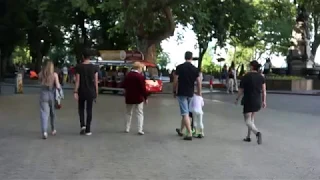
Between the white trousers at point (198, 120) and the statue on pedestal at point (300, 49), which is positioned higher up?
the statue on pedestal at point (300, 49)

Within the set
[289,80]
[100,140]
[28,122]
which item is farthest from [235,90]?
[100,140]

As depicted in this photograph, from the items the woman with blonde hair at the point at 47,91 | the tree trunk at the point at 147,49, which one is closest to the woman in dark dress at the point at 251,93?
the woman with blonde hair at the point at 47,91

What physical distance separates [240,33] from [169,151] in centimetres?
3862

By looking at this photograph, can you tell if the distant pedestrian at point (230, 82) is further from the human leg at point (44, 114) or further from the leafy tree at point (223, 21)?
the human leg at point (44, 114)

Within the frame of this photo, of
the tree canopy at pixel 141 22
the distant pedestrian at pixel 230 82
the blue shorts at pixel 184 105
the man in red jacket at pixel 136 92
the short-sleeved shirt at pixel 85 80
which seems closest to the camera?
the blue shorts at pixel 184 105

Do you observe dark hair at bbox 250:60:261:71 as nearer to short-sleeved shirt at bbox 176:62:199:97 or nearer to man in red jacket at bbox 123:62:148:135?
short-sleeved shirt at bbox 176:62:199:97

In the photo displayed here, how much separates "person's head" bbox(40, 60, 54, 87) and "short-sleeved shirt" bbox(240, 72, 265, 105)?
406cm

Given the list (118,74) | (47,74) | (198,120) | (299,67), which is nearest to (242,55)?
(299,67)

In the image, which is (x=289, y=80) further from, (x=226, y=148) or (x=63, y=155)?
(x=63, y=155)

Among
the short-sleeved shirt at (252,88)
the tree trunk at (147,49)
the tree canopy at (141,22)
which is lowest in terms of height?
the short-sleeved shirt at (252,88)

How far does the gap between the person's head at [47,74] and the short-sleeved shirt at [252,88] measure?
4.06 meters

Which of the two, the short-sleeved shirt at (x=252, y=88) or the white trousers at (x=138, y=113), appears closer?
the short-sleeved shirt at (x=252, y=88)

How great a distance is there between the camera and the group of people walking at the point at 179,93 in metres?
10.9

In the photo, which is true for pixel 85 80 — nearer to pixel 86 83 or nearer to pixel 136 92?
Result: pixel 86 83
